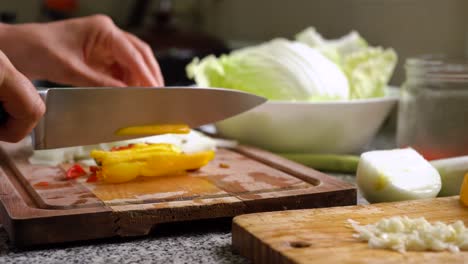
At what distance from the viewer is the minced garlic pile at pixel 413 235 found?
0.79 metres

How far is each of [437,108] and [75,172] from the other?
63 cm

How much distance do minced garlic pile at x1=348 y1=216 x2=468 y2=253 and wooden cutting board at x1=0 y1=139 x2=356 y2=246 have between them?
Result: 0.62 ft

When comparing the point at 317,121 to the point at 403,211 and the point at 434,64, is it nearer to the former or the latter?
the point at 434,64

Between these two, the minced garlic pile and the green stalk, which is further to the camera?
the green stalk

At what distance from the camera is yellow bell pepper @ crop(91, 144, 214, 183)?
1.08 m

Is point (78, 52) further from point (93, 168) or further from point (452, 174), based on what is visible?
point (452, 174)

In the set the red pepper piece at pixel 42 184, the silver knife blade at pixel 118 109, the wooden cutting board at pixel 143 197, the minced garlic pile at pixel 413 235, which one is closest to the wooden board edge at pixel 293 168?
the wooden cutting board at pixel 143 197

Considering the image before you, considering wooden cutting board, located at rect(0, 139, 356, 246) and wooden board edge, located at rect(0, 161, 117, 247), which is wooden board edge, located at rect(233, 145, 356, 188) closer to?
wooden cutting board, located at rect(0, 139, 356, 246)

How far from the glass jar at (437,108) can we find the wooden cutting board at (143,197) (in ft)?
0.87

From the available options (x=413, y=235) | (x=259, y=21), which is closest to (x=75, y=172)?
(x=413, y=235)

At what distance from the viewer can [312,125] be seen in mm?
1421

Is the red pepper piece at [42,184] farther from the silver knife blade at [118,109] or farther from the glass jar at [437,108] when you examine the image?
the glass jar at [437,108]

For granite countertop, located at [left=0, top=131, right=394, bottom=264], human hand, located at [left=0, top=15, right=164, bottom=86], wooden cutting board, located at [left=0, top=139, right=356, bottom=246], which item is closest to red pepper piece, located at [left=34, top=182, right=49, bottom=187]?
wooden cutting board, located at [left=0, top=139, right=356, bottom=246]

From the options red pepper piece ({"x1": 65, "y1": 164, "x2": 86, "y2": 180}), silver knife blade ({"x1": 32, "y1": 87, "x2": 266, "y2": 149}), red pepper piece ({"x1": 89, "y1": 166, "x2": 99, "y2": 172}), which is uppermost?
silver knife blade ({"x1": 32, "y1": 87, "x2": 266, "y2": 149})
